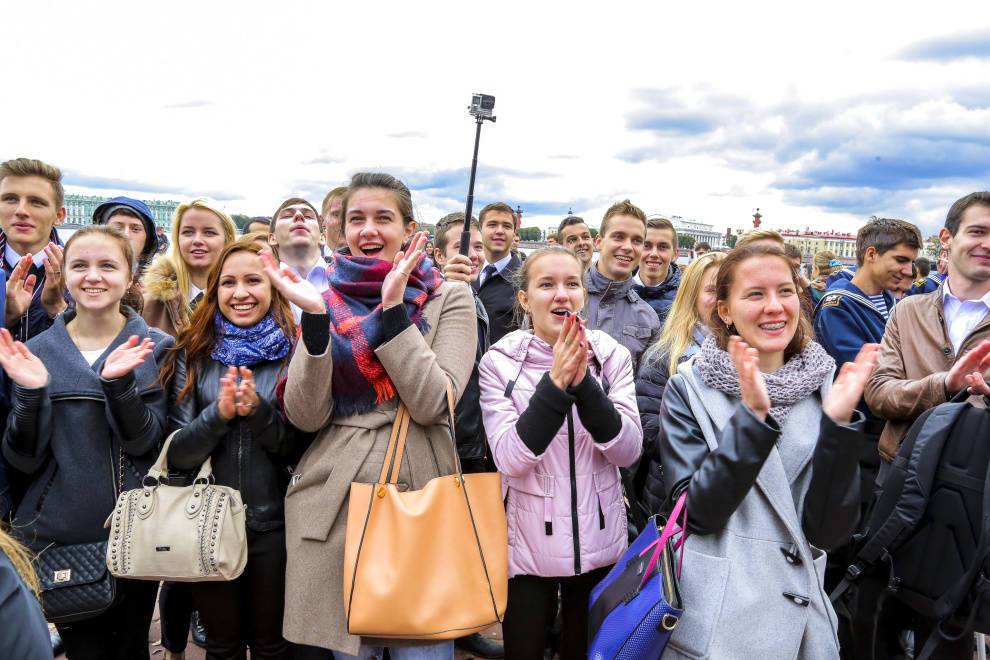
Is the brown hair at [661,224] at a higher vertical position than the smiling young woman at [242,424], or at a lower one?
higher

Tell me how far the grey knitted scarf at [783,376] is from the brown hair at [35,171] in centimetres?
388

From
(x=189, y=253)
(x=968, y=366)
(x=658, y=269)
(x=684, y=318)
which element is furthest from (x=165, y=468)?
(x=658, y=269)

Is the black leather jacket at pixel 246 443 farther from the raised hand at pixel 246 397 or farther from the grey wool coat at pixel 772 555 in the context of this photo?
the grey wool coat at pixel 772 555

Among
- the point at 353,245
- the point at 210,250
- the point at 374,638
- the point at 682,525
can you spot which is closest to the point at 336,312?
the point at 353,245

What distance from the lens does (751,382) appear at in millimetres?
1967

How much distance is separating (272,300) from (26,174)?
200 centimetres

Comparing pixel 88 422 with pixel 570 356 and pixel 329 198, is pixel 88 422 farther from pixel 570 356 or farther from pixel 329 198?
pixel 329 198

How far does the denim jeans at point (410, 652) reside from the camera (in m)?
2.42

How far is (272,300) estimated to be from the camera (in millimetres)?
2969

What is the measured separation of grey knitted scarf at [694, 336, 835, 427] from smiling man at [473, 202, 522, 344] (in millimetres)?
2737

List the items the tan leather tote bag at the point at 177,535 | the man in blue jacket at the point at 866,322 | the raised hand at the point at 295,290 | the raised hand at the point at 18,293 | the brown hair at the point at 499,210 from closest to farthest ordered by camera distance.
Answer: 1. the raised hand at the point at 295,290
2. the tan leather tote bag at the point at 177,535
3. the man in blue jacket at the point at 866,322
4. the raised hand at the point at 18,293
5. the brown hair at the point at 499,210

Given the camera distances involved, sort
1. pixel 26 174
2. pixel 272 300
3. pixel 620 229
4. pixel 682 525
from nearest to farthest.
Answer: pixel 682 525
pixel 272 300
pixel 26 174
pixel 620 229

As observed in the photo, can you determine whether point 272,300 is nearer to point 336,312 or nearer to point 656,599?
point 336,312

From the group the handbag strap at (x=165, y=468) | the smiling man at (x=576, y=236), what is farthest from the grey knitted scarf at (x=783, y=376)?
the smiling man at (x=576, y=236)
